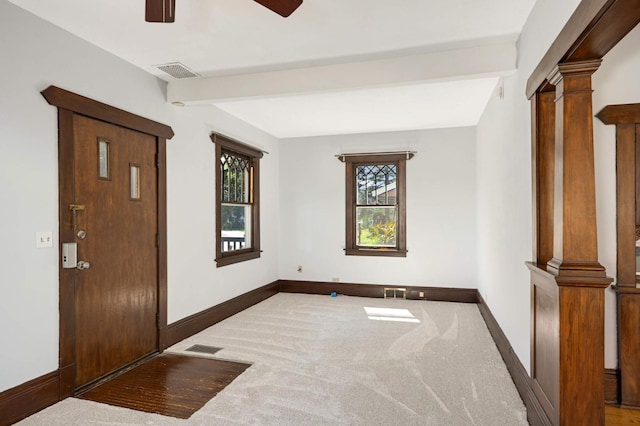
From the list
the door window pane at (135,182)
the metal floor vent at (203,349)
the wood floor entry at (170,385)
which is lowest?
the wood floor entry at (170,385)

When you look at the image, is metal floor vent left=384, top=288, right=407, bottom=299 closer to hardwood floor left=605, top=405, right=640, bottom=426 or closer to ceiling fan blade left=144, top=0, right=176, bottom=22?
hardwood floor left=605, top=405, right=640, bottom=426

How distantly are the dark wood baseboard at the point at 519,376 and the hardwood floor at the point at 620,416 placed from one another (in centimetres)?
44

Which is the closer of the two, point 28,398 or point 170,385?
point 28,398

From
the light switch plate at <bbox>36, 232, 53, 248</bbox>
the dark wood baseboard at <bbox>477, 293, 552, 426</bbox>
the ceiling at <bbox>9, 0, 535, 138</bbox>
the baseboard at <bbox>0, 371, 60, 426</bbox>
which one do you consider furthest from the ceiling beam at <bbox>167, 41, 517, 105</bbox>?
the baseboard at <bbox>0, 371, 60, 426</bbox>

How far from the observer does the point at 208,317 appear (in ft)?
14.1

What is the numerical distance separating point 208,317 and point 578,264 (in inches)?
144

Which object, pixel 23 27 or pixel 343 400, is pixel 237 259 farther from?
pixel 23 27

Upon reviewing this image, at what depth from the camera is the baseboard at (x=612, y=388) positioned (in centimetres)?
250

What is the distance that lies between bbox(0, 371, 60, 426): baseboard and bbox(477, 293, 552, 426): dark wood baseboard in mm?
3105

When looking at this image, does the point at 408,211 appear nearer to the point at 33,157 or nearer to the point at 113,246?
the point at 113,246

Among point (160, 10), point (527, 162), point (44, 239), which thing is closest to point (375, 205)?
point (527, 162)

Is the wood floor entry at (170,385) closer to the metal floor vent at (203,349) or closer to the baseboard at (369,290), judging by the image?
the metal floor vent at (203,349)

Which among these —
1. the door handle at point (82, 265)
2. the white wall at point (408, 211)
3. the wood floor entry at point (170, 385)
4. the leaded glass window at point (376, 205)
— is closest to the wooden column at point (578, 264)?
the wood floor entry at point (170, 385)

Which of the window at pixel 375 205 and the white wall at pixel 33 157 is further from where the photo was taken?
the window at pixel 375 205
